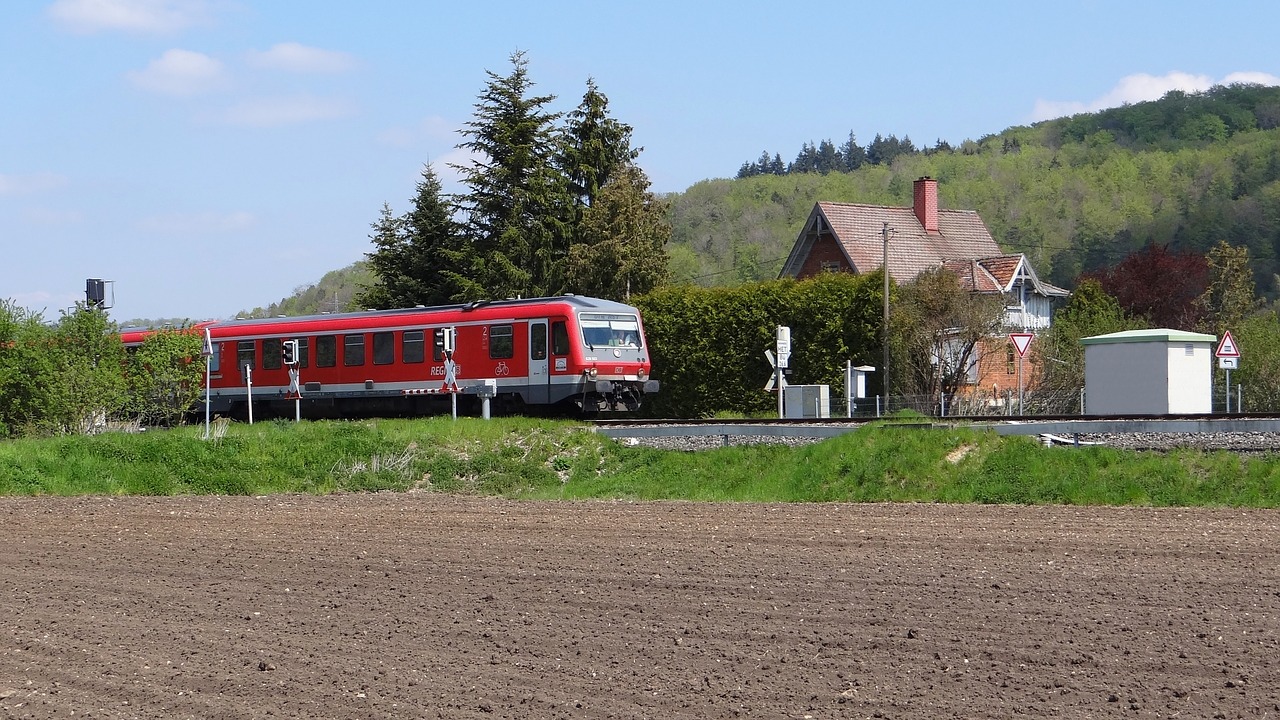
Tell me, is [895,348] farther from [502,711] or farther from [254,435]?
[502,711]

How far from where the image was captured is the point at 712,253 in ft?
446

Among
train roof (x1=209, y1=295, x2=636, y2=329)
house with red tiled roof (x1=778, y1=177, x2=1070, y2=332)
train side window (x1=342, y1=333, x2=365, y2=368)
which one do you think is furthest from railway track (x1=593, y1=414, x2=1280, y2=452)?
house with red tiled roof (x1=778, y1=177, x2=1070, y2=332)

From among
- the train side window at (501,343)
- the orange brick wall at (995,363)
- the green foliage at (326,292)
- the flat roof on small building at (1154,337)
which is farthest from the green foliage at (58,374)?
the green foliage at (326,292)

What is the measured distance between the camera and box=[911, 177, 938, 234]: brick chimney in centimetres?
6262

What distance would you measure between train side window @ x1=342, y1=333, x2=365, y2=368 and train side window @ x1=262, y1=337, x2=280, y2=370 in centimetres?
212

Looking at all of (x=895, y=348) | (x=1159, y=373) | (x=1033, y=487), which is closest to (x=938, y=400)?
(x=895, y=348)

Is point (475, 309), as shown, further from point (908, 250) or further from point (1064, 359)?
point (908, 250)

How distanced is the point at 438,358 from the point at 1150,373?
15.2 metres

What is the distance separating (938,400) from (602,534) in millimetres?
24989

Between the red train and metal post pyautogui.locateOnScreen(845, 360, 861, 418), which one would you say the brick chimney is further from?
the red train

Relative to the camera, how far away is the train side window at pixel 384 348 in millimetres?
33031

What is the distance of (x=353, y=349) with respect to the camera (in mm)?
33781

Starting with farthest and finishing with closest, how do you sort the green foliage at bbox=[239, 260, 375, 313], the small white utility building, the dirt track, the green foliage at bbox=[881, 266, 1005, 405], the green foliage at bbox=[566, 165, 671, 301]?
1. the green foliage at bbox=[239, 260, 375, 313]
2. the green foliage at bbox=[566, 165, 671, 301]
3. the green foliage at bbox=[881, 266, 1005, 405]
4. the small white utility building
5. the dirt track

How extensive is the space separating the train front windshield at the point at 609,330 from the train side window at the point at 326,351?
6.95 meters
